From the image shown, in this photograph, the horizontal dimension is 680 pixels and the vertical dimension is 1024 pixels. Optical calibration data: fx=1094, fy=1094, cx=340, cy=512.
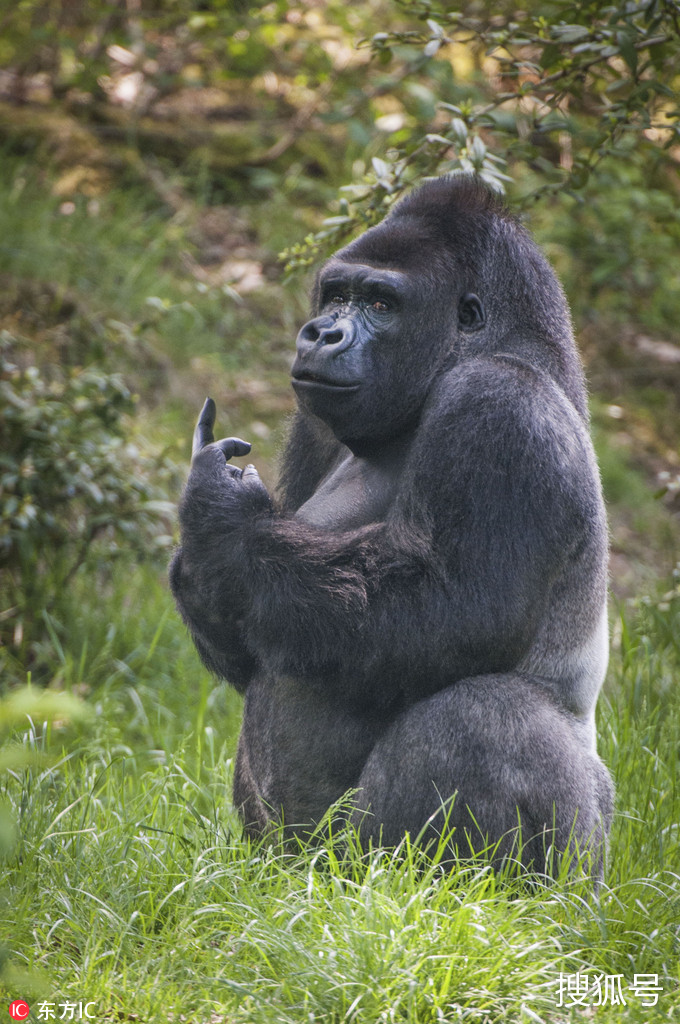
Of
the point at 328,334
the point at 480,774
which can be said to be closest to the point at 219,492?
the point at 328,334

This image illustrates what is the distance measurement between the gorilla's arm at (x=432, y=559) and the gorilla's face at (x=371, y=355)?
0.20 metres

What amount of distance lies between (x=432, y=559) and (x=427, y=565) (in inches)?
0.9

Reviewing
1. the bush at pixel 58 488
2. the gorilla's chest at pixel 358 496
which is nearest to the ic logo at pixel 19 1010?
the gorilla's chest at pixel 358 496

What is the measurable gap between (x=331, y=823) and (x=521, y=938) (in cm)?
66

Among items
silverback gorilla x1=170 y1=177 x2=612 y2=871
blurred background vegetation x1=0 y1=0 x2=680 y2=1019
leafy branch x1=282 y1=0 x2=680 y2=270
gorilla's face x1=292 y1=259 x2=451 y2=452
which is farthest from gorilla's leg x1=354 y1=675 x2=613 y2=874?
leafy branch x1=282 y1=0 x2=680 y2=270

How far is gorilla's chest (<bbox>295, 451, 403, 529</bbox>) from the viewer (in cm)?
321

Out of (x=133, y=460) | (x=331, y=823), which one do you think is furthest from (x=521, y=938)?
(x=133, y=460)

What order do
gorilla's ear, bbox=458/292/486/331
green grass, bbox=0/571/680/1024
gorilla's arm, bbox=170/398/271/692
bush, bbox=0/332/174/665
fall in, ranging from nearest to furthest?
green grass, bbox=0/571/680/1024 < gorilla's arm, bbox=170/398/271/692 < gorilla's ear, bbox=458/292/486/331 < bush, bbox=0/332/174/665

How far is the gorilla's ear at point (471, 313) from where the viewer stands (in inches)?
127

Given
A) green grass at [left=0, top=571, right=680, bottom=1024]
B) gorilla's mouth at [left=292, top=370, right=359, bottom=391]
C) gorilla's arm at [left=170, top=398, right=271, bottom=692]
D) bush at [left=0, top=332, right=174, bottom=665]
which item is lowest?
bush at [left=0, top=332, right=174, bottom=665]

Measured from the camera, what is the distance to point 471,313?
10.6ft

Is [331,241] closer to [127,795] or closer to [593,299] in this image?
[127,795]

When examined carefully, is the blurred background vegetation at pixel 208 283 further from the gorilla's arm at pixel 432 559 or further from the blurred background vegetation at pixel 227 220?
the gorilla's arm at pixel 432 559

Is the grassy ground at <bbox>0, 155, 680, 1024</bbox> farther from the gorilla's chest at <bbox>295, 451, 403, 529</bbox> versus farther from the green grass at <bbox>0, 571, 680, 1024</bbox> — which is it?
the gorilla's chest at <bbox>295, 451, 403, 529</bbox>
